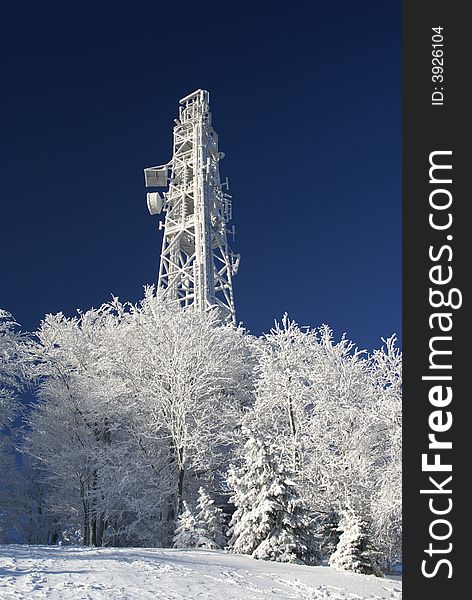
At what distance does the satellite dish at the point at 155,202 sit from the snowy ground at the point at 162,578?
90.9ft

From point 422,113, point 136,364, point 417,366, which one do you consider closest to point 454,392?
point 417,366

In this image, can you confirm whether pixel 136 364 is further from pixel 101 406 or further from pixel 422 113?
pixel 422 113

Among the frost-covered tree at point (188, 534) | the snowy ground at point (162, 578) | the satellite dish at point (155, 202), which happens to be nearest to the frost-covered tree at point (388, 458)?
the snowy ground at point (162, 578)

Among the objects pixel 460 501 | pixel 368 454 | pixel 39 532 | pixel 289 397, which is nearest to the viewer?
pixel 460 501

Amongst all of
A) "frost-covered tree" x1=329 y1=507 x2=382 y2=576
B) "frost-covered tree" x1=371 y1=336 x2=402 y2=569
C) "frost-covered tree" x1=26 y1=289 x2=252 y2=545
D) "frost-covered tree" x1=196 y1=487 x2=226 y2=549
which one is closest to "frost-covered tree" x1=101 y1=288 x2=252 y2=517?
"frost-covered tree" x1=26 y1=289 x2=252 y2=545

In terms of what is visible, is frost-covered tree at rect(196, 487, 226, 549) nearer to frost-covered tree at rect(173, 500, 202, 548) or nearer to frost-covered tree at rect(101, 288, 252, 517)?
frost-covered tree at rect(173, 500, 202, 548)

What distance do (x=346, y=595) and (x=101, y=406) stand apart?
1429 centimetres

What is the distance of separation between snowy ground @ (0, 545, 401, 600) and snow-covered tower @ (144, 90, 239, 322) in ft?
70.9

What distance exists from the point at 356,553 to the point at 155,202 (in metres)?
28.8

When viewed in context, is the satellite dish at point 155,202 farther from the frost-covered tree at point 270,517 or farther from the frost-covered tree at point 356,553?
the frost-covered tree at point 356,553

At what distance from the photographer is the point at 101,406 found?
74.9 ft

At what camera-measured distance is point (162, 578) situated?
10.1 m

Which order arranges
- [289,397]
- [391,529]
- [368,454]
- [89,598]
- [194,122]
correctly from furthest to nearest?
[194,122], [289,397], [368,454], [391,529], [89,598]

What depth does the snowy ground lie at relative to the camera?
8.98m
